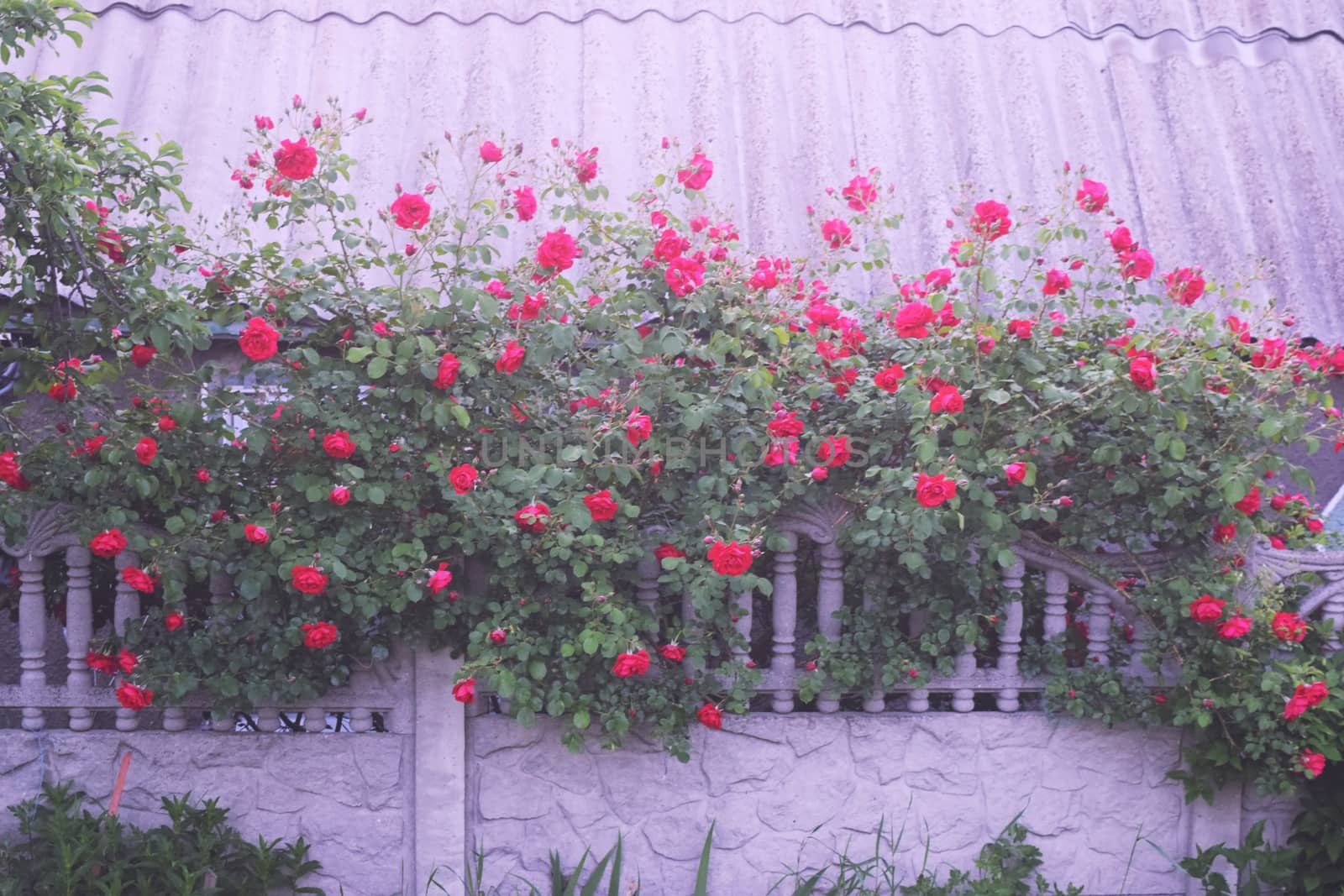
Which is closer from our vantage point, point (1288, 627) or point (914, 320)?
point (914, 320)

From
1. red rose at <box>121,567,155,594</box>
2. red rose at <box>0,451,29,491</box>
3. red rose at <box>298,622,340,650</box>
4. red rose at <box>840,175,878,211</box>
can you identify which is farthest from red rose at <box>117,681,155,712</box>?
red rose at <box>840,175,878,211</box>

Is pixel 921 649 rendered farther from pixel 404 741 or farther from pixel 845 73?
pixel 845 73

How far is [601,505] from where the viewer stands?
9.07 feet

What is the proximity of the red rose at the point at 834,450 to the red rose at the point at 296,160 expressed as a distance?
1.44 meters

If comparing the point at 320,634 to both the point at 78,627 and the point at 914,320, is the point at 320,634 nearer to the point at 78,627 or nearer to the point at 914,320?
the point at 78,627

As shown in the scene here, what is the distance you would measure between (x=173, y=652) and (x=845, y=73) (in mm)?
3306

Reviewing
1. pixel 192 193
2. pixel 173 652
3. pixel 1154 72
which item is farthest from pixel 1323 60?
pixel 173 652

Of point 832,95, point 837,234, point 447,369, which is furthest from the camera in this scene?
point 832,95

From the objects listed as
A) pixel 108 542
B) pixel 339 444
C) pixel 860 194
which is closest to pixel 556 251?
pixel 339 444

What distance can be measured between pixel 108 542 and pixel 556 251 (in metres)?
1.29

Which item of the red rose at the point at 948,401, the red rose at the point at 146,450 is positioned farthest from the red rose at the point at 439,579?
the red rose at the point at 948,401

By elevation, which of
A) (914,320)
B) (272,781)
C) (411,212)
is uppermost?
(411,212)

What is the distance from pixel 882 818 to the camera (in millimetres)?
3311

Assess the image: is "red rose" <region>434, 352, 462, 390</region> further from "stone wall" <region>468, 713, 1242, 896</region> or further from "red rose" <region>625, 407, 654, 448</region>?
"stone wall" <region>468, 713, 1242, 896</region>
